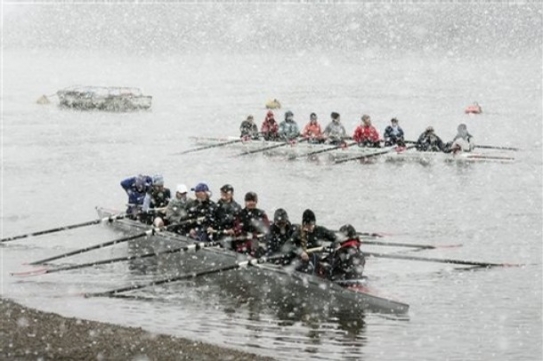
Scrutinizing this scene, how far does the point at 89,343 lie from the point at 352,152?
27.2 m

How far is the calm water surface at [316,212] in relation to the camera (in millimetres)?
19406

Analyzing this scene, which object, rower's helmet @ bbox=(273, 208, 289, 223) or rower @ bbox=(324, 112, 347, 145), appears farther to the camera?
rower @ bbox=(324, 112, 347, 145)

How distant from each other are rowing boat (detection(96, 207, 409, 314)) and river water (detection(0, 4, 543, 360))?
0.84 feet

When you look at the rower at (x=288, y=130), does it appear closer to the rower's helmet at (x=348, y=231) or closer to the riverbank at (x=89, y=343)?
the rower's helmet at (x=348, y=231)

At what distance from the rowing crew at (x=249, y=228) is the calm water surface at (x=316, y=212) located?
0.94m

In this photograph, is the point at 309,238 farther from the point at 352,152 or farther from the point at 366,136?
the point at 352,152

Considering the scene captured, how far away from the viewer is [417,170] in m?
41.8

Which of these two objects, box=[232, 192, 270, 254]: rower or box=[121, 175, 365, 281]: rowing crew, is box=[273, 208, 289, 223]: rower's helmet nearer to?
box=[121, 175, 365, 281]: rowing crew

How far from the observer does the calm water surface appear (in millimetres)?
19406

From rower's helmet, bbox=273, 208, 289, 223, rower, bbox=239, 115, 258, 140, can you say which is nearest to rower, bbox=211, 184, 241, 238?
rower's helmet, bbox=273, 208, 289, 223

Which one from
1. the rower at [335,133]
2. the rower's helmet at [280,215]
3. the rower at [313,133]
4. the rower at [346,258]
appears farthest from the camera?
the rower at [313,133]

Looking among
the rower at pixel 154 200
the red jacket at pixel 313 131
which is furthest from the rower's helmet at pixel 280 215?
the red jacket at pixel 313 131

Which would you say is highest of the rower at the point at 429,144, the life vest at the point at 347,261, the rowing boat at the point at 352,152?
the rower at the point at 429,144

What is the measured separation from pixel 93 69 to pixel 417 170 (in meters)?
131
